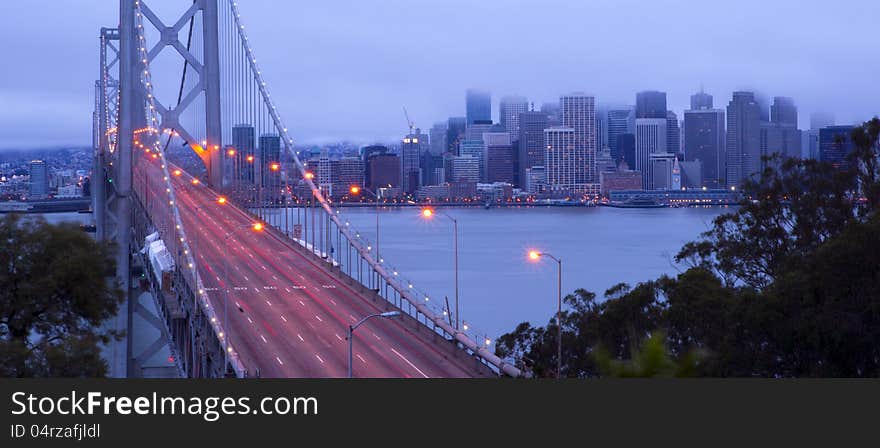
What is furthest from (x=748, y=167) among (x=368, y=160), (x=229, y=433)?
(x=229, y=433)

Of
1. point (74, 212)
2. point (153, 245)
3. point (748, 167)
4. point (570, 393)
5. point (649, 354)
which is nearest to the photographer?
point (649, 354)

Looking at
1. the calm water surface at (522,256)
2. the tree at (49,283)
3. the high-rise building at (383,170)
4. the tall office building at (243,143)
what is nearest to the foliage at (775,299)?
the tree at (49,283)

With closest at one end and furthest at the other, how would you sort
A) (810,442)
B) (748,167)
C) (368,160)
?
1. (810,442)
2. (748,167)
3. (368,160)

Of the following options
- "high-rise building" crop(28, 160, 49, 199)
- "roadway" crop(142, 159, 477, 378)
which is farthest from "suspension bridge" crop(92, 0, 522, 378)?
"high-rise building" crop(28, 160, 49, 199)

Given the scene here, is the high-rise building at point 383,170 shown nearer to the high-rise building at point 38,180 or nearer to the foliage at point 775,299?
the high-rise building at point 38,180

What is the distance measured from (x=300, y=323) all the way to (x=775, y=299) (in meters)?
10.5

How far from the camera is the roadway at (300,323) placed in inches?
862

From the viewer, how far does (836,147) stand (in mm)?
32031

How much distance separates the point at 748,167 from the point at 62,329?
133 meters

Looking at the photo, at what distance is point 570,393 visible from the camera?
10.4 m

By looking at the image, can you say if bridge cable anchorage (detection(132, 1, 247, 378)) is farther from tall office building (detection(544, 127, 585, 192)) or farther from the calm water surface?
tall office building (detection(544, 127, 585, 192))

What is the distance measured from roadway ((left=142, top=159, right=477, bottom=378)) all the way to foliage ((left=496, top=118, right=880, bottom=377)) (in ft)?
7.52

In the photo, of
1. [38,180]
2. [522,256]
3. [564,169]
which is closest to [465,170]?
[564,169]

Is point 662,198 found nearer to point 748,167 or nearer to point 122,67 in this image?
point 748,167
